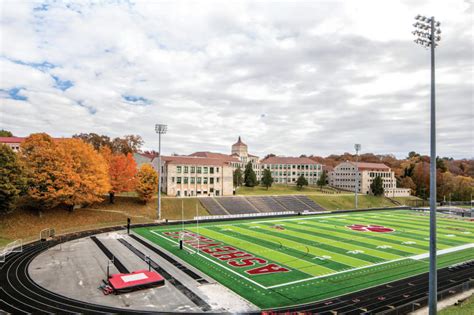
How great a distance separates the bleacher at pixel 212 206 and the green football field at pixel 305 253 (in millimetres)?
9165

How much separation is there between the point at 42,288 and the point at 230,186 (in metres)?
61.8

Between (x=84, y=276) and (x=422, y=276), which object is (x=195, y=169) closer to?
(x=84, y=276)

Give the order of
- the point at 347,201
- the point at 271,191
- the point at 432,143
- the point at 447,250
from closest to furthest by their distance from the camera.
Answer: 1. the point at 432,143
2. the point at 447,250
3. the point at 347,201
4. the point at 271,191

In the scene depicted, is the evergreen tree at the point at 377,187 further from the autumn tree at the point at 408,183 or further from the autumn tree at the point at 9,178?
the autumn tree at the point at 9,178

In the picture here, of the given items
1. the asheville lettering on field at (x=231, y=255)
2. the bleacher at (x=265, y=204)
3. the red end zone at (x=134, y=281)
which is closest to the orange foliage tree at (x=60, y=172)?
the asheville lettering on field at (x=231, y=255)

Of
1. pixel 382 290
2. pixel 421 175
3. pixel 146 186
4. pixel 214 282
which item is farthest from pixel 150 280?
pixel 421 175

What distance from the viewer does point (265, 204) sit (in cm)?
7744

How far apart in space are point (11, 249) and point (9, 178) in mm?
11333

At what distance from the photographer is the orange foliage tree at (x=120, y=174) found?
59.5m

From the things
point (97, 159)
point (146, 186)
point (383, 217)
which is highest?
point (97, 159)

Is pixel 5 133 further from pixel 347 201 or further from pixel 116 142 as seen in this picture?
pixel 347 201

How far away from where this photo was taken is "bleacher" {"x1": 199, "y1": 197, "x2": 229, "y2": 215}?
219ft

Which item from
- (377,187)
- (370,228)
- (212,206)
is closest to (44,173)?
(212,206)

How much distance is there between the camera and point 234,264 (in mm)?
30641
